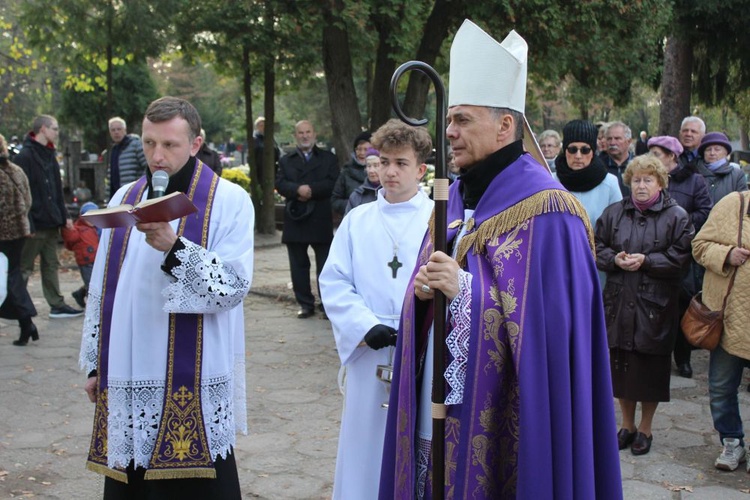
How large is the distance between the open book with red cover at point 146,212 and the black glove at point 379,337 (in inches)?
40.2

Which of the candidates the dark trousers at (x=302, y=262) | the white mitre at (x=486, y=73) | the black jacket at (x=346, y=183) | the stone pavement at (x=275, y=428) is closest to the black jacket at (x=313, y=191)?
the dark trousers at (x=302, y=262)

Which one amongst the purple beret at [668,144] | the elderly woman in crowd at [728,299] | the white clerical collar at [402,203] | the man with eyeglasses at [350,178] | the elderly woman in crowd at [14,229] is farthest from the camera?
the man with eyeglasses at [350,178]

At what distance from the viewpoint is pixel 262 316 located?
10.5 meters

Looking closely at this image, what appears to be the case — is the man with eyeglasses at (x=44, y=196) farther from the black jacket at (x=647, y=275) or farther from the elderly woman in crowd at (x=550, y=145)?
the black jacket at (x=647, y=275)

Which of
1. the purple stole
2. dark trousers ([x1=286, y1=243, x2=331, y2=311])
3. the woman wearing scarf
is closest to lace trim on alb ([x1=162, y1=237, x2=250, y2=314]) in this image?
the purple stole

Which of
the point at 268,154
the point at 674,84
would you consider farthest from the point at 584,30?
the point at 268,154

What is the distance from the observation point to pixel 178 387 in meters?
3.66

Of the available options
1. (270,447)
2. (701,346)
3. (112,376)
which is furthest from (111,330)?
(701,346)

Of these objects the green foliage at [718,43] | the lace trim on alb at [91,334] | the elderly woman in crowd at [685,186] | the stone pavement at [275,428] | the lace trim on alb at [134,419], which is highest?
the green foliage at [718,43]

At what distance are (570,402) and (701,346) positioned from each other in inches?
125

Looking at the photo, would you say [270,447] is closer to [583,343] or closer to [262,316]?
[583,343]

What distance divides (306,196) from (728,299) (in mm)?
5328

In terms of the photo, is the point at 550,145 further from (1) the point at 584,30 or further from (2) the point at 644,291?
(2) the point at 644,291

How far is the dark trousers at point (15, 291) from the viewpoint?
885 centimetres
